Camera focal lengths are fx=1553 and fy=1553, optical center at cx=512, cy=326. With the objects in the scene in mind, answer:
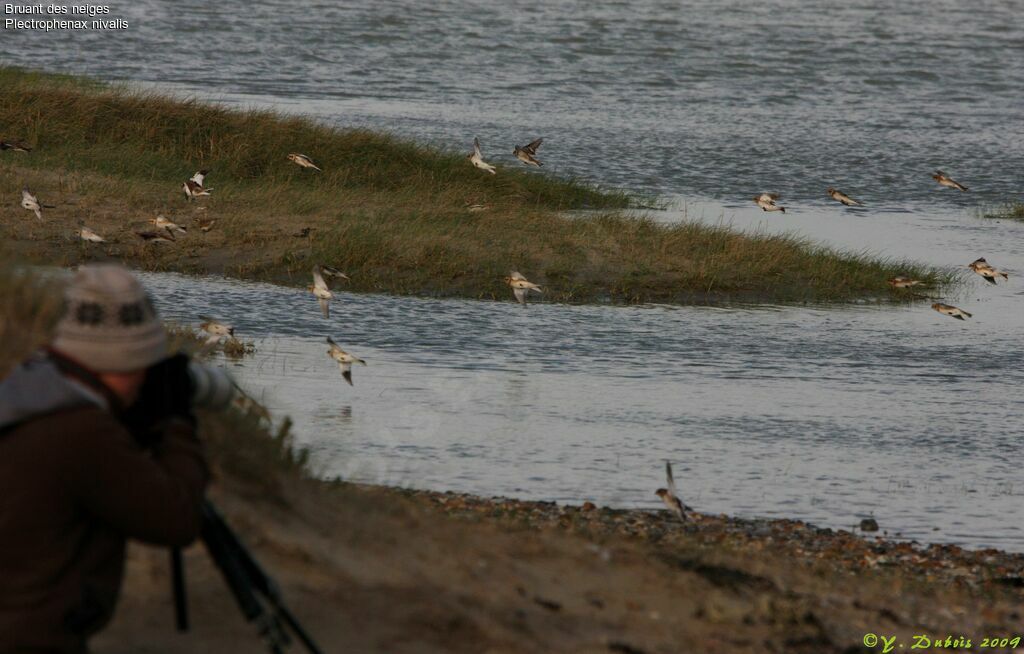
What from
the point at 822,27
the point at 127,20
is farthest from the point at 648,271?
the point at 822,27

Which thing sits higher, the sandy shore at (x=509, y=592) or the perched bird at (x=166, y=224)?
the sandy shore at (x=509, y=592)

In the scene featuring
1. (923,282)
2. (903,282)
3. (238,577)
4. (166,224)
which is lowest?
(923,282)

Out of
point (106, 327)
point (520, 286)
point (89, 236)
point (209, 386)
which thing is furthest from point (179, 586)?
point (89, 236)

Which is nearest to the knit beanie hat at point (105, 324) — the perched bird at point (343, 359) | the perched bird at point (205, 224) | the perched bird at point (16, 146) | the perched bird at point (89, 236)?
the perched bird at point (343, 359)

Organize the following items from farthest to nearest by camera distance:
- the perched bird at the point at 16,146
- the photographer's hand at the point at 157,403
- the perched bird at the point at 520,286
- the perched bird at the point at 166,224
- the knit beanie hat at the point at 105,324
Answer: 1. the perched bird at the point at 16,146
2. the perched bird at the point at 166,224
3. the perched bird at the point at 520,286
4. the photographer's hand at the point at 157,403
5. the knit beanie hat at the point at 105,324

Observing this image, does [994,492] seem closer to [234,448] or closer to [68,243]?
[234,448]

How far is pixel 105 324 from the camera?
12.1ft

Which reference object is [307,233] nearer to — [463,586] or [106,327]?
[463,586]

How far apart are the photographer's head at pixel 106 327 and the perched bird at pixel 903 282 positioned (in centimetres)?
1671

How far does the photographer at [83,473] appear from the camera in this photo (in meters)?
3.62

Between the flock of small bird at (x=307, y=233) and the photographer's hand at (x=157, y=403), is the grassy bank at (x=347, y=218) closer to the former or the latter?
the flock of small bird at (x=307, y=233)

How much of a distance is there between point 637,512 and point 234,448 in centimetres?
397

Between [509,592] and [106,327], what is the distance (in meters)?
2.87

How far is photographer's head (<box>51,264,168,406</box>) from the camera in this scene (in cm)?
370
